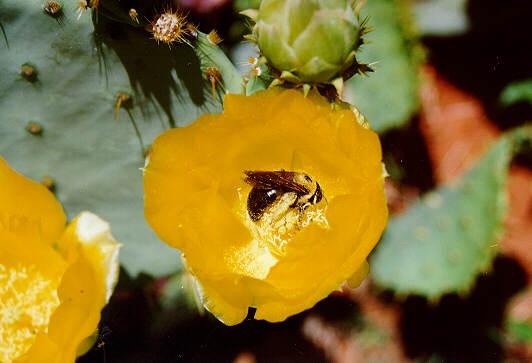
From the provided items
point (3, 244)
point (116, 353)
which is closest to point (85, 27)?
point (3, 244)

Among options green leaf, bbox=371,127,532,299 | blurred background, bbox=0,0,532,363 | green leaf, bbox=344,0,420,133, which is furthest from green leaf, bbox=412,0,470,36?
green leaf, bbox=371,127,532,299

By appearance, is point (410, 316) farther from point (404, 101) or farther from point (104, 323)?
point (104, 323)

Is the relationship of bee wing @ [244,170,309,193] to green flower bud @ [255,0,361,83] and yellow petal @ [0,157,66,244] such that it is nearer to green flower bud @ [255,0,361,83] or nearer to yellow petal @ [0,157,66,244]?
green flower bud @ [255,0,361,83]

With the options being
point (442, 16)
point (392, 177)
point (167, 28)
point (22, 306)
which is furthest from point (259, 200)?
point (442, 16)

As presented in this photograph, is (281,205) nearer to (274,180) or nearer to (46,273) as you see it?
(274,180)

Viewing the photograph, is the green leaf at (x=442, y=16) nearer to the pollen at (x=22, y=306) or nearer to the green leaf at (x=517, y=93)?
the green leaf at (x=517, y=93)
